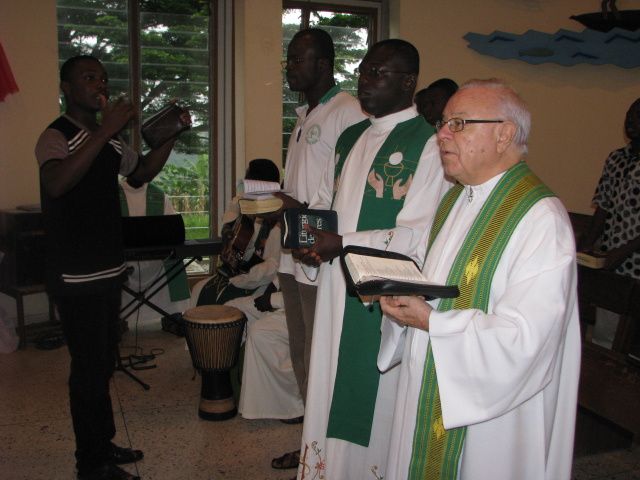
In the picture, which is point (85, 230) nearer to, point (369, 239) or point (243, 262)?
point (369, 239)

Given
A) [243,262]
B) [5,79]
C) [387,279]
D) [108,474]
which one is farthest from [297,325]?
[5,79]

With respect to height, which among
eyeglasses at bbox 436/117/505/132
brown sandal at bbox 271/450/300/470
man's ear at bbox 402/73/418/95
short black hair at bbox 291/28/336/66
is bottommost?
brown sandal at bbox 271/450/300/470

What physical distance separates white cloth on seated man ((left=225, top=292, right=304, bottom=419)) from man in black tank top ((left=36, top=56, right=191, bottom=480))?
1.04 m

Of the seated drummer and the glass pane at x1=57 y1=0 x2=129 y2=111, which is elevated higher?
the glass pane at x1=57 y1=0 x2=129 y2=111

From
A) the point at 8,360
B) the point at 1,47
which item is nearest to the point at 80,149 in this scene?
the point at 8,360

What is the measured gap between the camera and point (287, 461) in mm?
3295

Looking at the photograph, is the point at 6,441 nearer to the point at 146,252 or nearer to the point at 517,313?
the point at 146,252

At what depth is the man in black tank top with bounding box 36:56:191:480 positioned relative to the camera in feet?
8.73

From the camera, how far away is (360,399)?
8.45 ft

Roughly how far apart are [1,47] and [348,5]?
132 inches

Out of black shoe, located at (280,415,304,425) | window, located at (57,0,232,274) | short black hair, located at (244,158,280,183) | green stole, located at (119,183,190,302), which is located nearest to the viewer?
black shoe, located at (280,415,304,425)

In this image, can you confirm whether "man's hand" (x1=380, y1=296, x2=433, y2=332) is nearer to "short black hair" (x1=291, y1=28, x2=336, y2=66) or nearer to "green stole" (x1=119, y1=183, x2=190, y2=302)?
"short black hair" (x1=291, y1=28, x2=336, y2=66)

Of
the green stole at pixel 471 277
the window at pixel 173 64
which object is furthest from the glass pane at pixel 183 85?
the green stole at pixel 471 277

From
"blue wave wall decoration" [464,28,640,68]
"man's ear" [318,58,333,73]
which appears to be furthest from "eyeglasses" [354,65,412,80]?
"blue wave wall decoration" [464,28,640,68]
